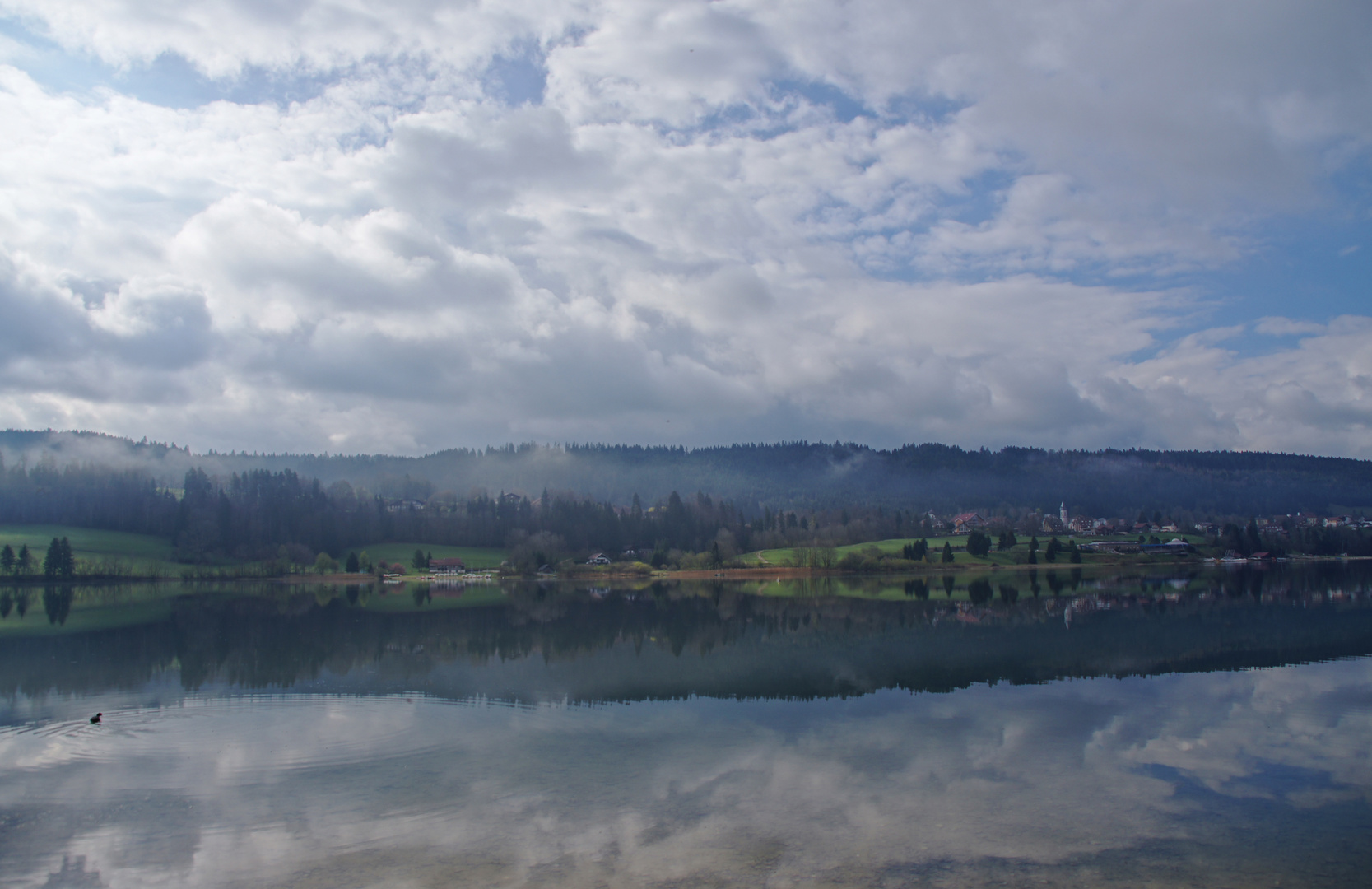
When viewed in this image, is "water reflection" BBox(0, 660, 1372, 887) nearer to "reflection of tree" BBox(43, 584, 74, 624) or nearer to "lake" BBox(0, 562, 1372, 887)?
"lake" BBox(0, 562, 1372, 887)

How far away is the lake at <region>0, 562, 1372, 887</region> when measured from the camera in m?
12.1

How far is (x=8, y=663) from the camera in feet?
112

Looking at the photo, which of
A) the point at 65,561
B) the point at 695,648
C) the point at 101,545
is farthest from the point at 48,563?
the point at 695,648

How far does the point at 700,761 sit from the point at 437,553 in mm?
145302

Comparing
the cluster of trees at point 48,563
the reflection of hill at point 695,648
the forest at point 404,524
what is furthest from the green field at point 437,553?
the reflection of hill at point 695,648

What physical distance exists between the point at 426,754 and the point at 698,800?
719 centimetres

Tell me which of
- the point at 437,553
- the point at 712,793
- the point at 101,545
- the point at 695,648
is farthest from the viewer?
the point at 437,553

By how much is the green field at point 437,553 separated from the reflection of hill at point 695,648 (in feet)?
295

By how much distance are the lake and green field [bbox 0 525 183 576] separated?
337 feet

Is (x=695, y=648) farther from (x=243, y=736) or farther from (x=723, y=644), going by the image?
(x=243, y=736)

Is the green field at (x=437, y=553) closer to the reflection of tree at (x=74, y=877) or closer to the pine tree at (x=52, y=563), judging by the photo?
the pine tree at (x=52, y=563)

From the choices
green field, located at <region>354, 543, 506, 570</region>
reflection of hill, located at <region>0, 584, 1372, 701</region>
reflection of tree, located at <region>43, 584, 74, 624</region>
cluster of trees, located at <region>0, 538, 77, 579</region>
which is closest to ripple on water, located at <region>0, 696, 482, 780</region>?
reflection of hill, located at <region>0, 584, 1372, 701</region>

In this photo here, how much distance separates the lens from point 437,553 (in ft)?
504

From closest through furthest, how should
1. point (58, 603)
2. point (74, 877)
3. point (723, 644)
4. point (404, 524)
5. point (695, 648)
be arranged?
point (74, 877), point (695, 648), point (723, 644), point (58, 603), point (404, 524)
